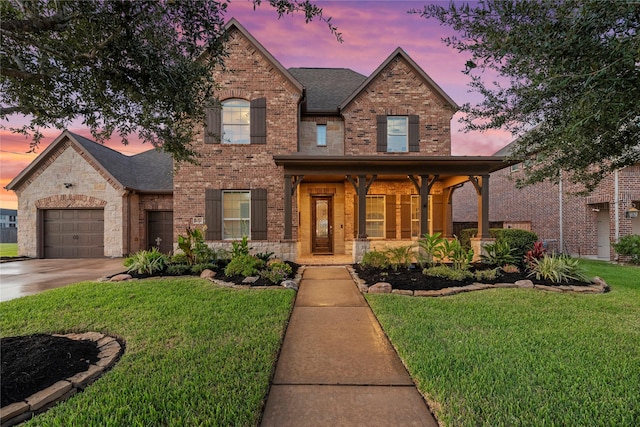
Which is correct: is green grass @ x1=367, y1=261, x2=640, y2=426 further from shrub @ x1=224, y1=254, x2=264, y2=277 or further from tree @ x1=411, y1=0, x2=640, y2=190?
shrub @ x1=224, y1=254, x2=264, y2=277

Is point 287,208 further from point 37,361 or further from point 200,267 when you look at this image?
point 37,361

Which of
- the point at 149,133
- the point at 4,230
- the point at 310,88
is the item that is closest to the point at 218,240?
the point at 149,133

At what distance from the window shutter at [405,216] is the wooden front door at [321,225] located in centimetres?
295

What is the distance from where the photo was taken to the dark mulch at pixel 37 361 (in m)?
2.53

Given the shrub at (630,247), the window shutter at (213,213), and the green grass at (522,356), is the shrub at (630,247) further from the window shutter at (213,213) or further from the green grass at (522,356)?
the window shutter at (213,213)

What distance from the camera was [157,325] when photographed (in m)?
4.11

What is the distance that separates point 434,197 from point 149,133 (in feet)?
35.3

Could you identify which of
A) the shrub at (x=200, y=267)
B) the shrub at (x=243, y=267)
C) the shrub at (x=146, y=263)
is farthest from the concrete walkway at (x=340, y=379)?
the shrub at (x=146, y=263)

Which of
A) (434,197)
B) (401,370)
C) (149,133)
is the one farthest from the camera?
(434,197)

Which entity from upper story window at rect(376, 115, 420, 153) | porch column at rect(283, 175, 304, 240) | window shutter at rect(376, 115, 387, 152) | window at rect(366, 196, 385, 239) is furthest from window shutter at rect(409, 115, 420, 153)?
porch column at rect(283, 175, 304, 240)

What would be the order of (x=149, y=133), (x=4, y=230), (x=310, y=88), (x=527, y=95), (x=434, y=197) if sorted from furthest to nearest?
(x=4, y=230), (x=310, y=88), (x=434, y=197), (x=149, y=133), (x=527, y=95)

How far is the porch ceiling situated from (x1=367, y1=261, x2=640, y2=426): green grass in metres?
5.00

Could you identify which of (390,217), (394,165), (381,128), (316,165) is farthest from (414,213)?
(316,165)

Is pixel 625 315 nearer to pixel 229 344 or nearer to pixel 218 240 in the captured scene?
pixel 229 344
